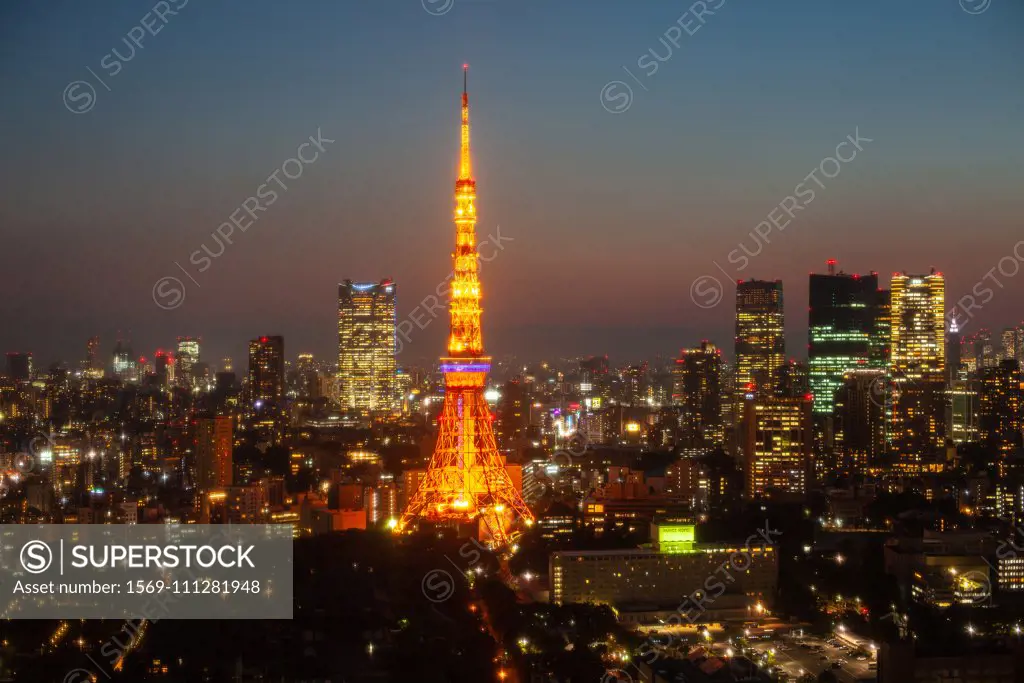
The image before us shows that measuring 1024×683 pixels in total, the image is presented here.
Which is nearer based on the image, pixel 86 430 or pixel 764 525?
pixel 764 525

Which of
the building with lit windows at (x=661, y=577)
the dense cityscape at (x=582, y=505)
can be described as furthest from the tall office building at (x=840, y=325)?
the building with lit windows at (x=661, y=577)

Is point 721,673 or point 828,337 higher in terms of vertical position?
point 828,337

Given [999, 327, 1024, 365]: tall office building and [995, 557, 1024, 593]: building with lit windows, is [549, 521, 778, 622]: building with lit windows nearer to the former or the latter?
[995, 557, 1024, 593]: building with lit windows

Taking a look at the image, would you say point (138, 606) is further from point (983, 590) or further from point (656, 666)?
point (983, 590)

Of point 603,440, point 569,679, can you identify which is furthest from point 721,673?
point 603,440

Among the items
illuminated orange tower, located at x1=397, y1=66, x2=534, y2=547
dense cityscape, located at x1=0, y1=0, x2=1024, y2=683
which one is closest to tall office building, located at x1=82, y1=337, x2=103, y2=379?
dense cityscape, located at x1=0, y1=0, x2=1024, y2=683

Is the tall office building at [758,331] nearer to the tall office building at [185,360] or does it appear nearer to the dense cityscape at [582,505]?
the dense cityscape at [582,505]
